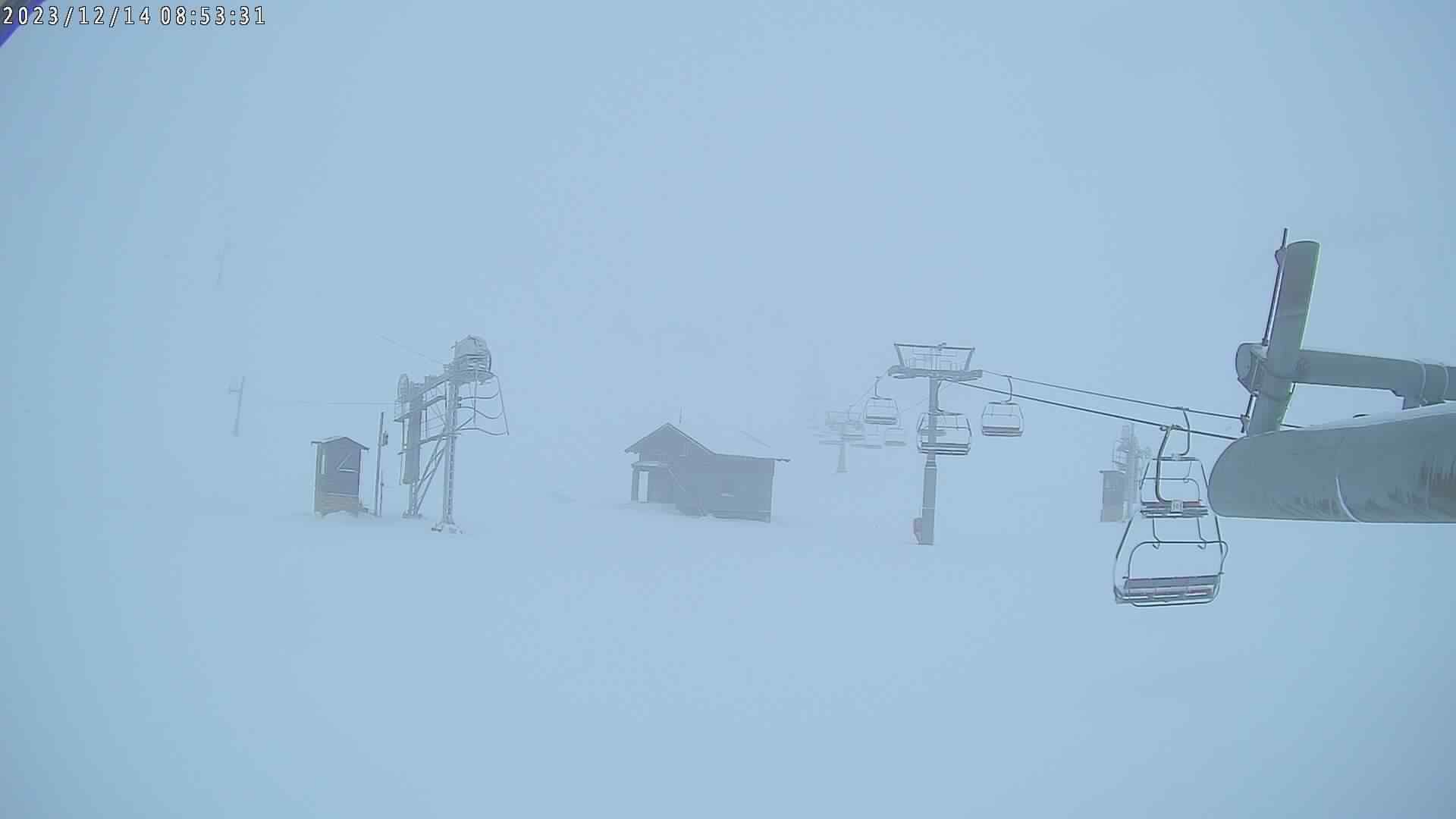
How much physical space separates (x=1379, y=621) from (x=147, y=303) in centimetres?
6076

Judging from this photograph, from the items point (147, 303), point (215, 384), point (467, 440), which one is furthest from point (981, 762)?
point (147, 303)

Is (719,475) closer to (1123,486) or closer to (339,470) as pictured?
(339,470)

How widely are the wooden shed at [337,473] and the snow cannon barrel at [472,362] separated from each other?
418 cm

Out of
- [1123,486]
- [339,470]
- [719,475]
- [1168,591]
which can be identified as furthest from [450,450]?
[1123,486]

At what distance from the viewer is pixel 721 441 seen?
1158 inches

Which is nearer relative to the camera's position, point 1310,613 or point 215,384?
point 1310,613

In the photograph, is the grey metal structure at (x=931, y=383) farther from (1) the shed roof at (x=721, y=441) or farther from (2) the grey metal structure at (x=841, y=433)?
(2) the grey metal structure at (x=841, y=433)

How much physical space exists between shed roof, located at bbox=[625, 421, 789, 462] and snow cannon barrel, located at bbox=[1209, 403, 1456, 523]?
2438 centimetres

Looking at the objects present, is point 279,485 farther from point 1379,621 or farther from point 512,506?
point 1379,621

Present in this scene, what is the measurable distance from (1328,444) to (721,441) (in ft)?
86.2

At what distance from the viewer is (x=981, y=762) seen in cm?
825

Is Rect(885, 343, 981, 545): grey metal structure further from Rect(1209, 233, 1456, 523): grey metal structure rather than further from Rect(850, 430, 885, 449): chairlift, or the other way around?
Rect(850, 430, 885, 449): chairlift

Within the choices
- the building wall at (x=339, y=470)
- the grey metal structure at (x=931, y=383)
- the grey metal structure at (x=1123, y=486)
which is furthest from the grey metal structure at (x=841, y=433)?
the building wall at (x=339, y=470)

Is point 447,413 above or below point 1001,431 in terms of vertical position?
below
